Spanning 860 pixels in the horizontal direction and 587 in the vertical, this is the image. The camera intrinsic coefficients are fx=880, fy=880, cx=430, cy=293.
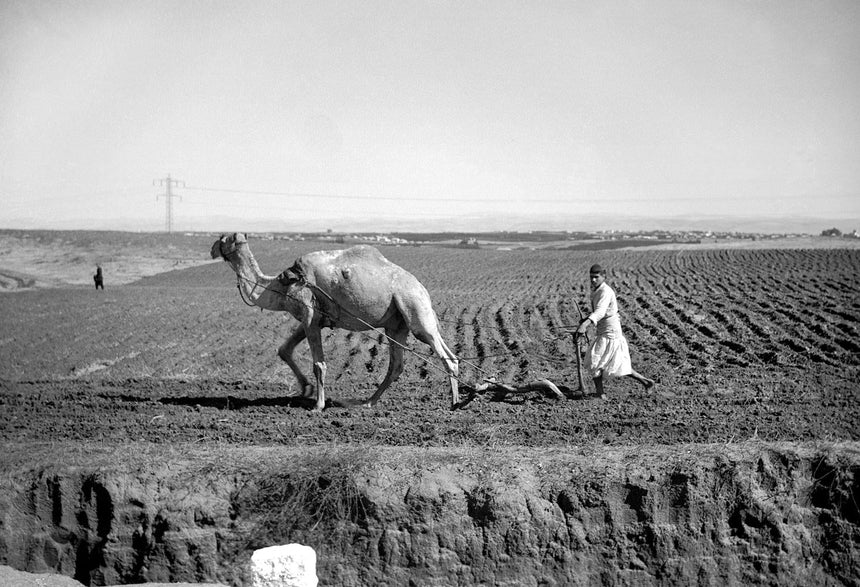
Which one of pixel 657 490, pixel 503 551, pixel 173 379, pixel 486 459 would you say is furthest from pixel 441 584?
pixel 173 379

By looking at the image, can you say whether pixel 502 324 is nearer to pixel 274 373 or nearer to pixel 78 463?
pixel 274 373

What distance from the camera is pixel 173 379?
16.2m

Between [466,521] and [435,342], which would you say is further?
[435,342]

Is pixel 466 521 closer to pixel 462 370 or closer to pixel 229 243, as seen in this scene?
pixel 229 243

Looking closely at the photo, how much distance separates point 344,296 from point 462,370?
427 centimetres

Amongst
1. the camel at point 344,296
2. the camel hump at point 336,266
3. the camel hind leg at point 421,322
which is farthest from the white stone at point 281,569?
the camel hump at point 336,266

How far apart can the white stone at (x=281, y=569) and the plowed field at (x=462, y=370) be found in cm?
342

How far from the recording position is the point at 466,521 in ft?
25.9

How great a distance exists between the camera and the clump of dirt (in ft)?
25.8

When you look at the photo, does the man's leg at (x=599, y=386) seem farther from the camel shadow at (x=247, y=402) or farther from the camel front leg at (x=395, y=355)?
the camel shadow at (x=247, y=402)

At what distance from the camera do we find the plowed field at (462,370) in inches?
437

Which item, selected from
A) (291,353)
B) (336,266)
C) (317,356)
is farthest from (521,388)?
(291,353)

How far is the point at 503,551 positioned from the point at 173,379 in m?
9.98

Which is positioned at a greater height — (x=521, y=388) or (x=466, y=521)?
(x=521, y=388)
